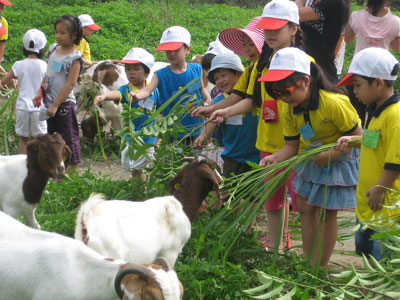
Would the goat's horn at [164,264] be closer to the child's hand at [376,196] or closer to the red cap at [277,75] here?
the child's hand at [376,196]

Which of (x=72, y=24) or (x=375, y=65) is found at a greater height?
(x=375, y=65)

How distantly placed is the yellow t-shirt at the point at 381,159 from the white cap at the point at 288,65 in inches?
24.2

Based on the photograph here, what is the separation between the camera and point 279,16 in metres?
4.58

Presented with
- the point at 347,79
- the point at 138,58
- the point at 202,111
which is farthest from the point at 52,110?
the point at 347,79

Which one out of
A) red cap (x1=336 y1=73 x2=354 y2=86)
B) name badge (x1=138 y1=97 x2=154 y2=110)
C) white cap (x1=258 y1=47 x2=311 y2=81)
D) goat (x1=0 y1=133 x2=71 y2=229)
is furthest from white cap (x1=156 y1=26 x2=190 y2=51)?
red cap (x1=336 y1=73 x2=354 y2=86)

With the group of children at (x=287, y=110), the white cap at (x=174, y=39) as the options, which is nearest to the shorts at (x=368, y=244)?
the group of children at (x=287, y=110)

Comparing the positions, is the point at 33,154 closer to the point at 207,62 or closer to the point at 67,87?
the point at 67,87

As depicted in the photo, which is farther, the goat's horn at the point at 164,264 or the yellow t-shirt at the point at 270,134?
the yellow t-shirt at the point at 270,134

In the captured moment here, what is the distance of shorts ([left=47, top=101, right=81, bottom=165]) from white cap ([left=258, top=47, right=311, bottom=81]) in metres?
3.37

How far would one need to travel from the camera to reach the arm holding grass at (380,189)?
11.9ft

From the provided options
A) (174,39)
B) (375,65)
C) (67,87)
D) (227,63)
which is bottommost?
(67,87)

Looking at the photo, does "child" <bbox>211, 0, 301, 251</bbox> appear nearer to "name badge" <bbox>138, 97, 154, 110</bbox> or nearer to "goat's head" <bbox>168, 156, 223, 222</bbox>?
"goat's head" <bbox>168, 156, 223, 222</bbox>

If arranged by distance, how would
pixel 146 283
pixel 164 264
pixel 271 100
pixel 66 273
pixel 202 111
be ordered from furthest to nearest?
1. pixel 202 111
2. pixel 271 100
3. pixel 66 273
4. pixel 164 264
5. pixel 146 283

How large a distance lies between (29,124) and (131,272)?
479 centimetres
